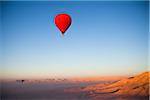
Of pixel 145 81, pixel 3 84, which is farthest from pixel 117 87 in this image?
pixel 3 84

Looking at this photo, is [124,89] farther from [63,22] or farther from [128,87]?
[63,22]

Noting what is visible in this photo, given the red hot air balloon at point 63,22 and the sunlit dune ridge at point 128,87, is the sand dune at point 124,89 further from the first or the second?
the red hot air balloon at point 63,22

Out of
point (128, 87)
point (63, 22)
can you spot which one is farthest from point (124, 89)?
point (63, 22)

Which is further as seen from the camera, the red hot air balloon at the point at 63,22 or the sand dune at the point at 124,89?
the sand dune at the point at 124,89

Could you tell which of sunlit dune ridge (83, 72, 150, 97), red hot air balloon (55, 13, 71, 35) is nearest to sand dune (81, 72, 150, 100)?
sunlit dune ridge (83, 72, 150, 97)

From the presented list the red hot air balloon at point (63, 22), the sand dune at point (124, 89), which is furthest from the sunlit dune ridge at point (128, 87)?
the red hot air balloon at point (63, 22)

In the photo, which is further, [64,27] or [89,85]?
[89,85]

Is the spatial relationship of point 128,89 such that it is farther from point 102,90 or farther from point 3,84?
point 3,84
